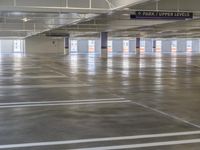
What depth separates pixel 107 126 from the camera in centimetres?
795

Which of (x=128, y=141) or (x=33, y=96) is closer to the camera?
(x=128, y=141)

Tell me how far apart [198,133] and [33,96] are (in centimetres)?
707

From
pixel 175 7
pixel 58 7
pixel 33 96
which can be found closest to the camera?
pixel 33 96

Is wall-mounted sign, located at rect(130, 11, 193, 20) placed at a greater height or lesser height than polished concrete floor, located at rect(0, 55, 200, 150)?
greater

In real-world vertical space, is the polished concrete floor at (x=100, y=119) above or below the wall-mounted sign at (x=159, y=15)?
below

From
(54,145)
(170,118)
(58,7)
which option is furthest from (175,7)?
(54,145)

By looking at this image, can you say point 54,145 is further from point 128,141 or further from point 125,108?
point 125,108

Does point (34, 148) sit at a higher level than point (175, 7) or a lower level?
lower

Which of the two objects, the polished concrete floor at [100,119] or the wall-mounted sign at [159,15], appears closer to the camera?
the polished concrete floor at [100,119]

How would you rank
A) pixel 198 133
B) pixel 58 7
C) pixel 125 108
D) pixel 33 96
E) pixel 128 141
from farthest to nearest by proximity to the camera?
pixel 58 7 → pixel 33 96 → pixel 125 108 → pixel 198 133 → pixel 128 141

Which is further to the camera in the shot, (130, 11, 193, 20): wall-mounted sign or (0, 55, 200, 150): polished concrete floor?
(130, 11, 193, 20): wall-mounted sign

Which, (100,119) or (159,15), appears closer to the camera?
(100,119)

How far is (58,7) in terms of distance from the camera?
67.8 feet

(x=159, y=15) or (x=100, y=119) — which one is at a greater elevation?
(x=159, y=15)
